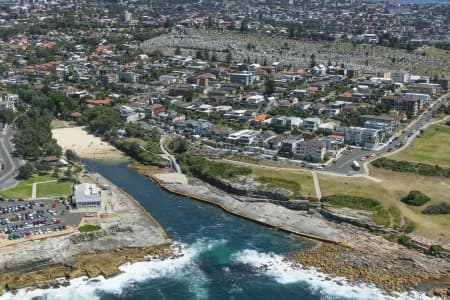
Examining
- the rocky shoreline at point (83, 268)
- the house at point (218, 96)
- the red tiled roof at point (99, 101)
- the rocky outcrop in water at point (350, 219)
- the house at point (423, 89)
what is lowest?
the rocky shoreline at point (83, 268)

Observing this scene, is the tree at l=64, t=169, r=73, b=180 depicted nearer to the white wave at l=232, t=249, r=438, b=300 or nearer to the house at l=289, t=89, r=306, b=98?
the white wave at l=232, t=249, r=438, b=300

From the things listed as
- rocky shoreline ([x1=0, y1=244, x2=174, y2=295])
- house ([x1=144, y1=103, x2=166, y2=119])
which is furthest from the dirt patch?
house ([x1=144, y1=103, x2=166, y2=119])

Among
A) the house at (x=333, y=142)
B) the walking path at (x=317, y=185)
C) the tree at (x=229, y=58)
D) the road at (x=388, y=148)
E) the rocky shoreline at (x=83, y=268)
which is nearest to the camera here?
the rocky shoreline at (x=83, y=268)

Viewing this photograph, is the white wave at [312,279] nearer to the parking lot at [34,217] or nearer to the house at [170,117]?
the parking lot at [34,217]

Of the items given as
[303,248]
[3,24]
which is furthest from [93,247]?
[3,24]

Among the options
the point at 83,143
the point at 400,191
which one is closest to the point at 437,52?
the point at 400,191

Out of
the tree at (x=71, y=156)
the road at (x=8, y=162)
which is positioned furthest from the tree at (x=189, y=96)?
the tree at (x=71, y=156)

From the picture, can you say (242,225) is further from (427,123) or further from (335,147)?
(427,123)
